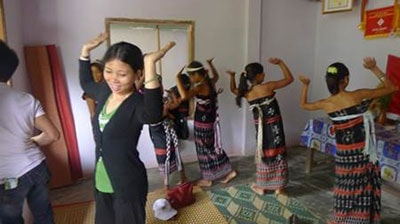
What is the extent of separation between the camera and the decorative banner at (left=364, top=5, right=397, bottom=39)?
2.74 meters

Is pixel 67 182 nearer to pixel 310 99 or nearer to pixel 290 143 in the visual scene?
pixel 290 143

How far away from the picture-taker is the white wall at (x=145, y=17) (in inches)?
105

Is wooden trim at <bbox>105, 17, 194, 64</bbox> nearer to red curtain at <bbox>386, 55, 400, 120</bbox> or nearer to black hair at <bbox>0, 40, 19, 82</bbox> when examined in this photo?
black hair at <bbox>0, 40, 19, 82</bbox>

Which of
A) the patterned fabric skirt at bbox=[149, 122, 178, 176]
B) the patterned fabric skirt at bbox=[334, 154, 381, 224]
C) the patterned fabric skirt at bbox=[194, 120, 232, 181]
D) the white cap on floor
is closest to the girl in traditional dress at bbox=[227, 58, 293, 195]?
the patterned fabric skirt at bbox=[194, 120, 232, 181]

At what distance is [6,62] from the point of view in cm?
121

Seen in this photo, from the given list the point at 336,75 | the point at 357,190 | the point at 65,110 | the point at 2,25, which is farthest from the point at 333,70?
the point at 65,110

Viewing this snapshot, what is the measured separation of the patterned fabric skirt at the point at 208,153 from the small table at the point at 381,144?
33.4 inches

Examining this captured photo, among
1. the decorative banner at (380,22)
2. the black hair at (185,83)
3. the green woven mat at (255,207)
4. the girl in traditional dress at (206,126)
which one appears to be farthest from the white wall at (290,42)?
the green woven mat at (255,207)

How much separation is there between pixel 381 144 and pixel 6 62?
2.41 meters

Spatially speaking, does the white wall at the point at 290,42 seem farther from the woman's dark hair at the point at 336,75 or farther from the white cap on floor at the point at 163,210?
the white cap on floor at the point at 163,210

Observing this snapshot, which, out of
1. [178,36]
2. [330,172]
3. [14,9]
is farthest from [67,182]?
[330,172]

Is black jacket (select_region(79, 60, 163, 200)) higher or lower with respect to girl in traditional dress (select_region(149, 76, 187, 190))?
higher

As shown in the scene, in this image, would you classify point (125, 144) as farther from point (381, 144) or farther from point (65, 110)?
point (381, 144)

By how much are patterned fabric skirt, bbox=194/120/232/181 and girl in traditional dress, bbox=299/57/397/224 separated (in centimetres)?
108
